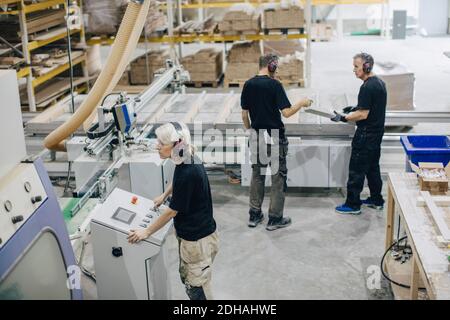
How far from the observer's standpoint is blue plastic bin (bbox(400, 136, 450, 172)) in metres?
5.77

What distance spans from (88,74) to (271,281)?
8.21 m

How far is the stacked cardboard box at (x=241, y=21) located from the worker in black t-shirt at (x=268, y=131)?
18.0 feet

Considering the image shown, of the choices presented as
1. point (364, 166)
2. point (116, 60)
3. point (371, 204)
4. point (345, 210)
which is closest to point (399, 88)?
point (371, 204)

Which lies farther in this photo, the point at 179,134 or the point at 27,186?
the point at 179,134

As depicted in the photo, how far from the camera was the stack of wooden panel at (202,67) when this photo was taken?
12750 millimetres

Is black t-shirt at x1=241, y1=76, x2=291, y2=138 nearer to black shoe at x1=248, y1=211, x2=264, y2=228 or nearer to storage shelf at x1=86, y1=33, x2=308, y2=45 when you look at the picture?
black shoe at x1=248, y1=211, x2=264, y2=228

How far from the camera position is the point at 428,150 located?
18.9ft

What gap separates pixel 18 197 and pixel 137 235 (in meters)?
1.35

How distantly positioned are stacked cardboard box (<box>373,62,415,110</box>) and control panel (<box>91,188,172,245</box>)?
5.75 m

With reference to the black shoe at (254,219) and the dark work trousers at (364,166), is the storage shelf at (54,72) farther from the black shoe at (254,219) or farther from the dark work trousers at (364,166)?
the dark work trousers at (364,166)

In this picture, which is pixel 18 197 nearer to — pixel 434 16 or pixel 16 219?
pixel 16 219
